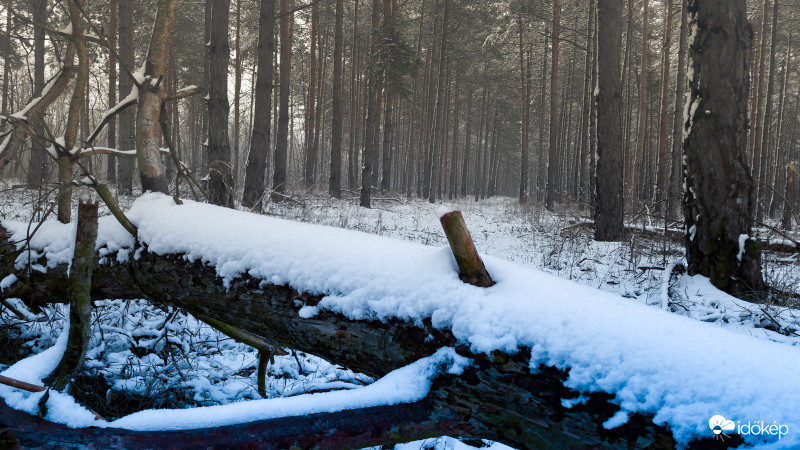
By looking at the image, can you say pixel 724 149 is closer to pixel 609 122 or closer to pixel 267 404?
pixel 609 122

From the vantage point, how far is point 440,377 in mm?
1334

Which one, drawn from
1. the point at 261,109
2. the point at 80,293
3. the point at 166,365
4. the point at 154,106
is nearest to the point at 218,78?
the point at 261,109

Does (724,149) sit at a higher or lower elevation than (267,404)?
higher

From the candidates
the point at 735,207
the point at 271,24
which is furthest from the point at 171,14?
the point at 271,24

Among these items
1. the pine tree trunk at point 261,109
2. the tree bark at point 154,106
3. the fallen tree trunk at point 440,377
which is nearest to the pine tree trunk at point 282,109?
the pine tree trunk at point 261,109

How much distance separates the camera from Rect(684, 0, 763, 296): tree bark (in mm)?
3955

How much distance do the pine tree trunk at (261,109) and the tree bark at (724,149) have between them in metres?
7.95

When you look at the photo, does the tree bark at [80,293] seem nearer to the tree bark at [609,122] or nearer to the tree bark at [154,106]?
the tree bark at [154,106]

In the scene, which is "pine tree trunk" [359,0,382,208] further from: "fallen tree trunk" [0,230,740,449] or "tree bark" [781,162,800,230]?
"fallen tree trunk" [0,230,740,449]

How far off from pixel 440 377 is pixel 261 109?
9.32 meters

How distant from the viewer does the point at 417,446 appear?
2.35 meters

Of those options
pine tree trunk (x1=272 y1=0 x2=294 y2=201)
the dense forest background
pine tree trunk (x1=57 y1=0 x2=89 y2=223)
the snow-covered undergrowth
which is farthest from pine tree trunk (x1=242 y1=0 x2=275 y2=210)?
pine tree trunk (x1=57 y1=0 x2=89 y2=223)

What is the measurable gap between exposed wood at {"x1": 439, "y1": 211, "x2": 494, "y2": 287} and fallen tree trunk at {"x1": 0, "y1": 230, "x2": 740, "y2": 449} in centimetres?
21

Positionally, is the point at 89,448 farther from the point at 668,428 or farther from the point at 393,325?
the point at 668,428
